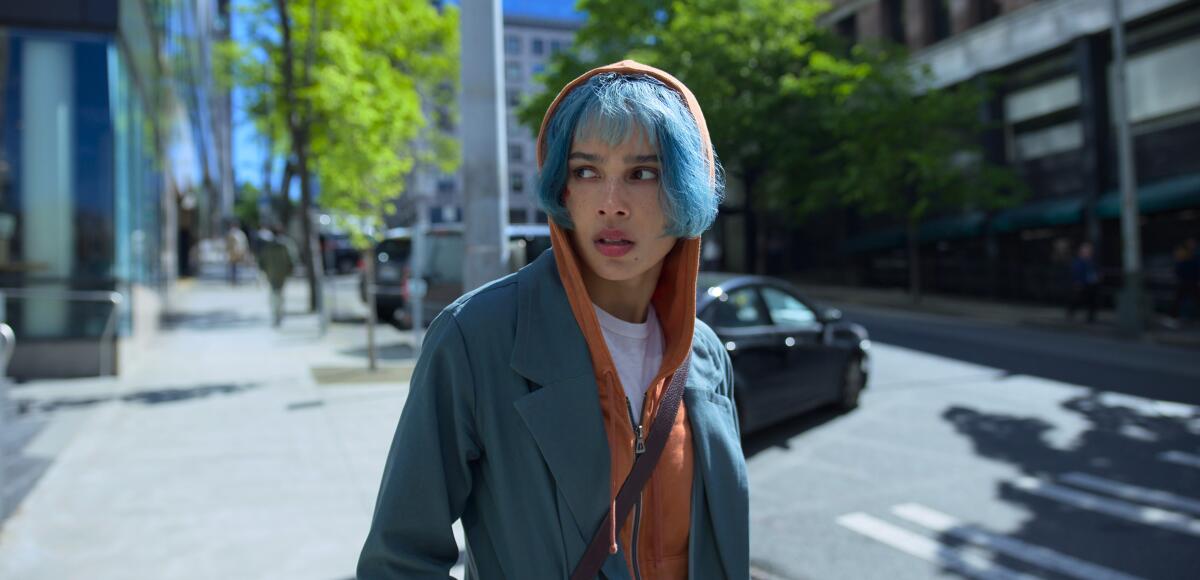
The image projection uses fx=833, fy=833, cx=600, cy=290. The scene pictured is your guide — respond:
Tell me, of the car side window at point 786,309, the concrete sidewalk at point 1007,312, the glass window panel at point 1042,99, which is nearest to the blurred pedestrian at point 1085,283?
the concrete sidewalk at point 1007,312

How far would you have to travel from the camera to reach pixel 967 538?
191 inches

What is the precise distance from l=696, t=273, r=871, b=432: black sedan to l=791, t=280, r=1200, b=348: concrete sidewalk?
9180mm

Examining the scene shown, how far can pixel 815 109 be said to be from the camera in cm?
2414

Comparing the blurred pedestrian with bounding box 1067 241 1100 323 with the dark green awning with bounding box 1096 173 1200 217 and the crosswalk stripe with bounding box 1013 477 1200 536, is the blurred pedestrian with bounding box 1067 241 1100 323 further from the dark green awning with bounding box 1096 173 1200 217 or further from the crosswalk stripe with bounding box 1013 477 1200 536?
the crosswalk stripe with bounding box 1013 477 1200 536

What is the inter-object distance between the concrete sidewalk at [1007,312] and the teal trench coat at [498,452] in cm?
1584

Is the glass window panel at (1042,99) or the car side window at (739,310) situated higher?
the glass window panel at (1042,99)

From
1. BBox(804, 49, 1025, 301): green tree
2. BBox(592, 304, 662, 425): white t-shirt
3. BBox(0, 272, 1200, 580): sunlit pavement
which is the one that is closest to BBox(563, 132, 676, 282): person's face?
BBox(592, 304, 662, 425): white t-shirt

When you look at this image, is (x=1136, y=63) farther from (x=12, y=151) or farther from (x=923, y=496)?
(x=12, y=151)

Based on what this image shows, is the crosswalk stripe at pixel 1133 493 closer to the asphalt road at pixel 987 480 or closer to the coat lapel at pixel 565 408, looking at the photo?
the asphalt road at pixel 987 480

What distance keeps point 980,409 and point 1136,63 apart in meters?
15.8

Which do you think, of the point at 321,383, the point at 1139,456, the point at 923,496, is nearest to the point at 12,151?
the point at 321,383

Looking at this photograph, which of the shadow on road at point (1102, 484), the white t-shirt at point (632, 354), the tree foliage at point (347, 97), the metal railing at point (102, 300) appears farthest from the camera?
the tree foliage at point (347, 97)

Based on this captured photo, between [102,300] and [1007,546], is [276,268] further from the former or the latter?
[1007,546]

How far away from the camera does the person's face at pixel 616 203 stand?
1.52 meters
